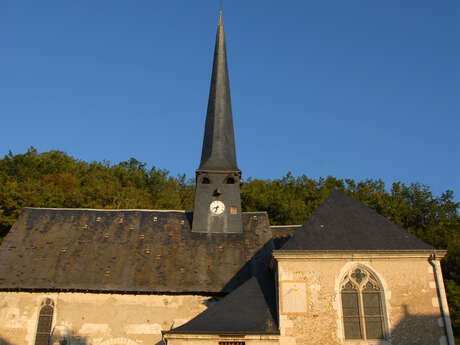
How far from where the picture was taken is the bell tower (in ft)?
59.2

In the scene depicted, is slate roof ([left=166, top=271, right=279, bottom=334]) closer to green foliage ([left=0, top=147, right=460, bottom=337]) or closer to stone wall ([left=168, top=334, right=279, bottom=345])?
stone wall ([left=168, top=334, right=279, bottom=345])

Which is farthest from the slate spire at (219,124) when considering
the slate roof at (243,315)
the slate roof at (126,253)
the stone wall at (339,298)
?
the stone wall at (339,298)

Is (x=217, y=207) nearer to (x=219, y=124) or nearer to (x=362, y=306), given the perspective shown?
(x=219, y=124)

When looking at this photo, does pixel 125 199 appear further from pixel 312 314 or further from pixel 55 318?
pixel 312 314

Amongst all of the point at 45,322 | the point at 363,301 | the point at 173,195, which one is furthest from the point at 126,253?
the point at 173,195

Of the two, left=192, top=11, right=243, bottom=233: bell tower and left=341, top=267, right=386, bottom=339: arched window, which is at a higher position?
left=192, top=11, right=243, bottom=233: bell tower

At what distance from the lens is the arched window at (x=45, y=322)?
47.2 ft

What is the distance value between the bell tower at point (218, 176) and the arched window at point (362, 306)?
6.83m

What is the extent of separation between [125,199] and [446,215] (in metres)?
21.0

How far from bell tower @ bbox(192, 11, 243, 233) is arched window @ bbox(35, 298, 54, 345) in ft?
19.0

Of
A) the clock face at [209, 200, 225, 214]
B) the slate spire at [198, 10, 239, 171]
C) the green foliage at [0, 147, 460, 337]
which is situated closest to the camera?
the clock face at [209, 200, 225, 214]

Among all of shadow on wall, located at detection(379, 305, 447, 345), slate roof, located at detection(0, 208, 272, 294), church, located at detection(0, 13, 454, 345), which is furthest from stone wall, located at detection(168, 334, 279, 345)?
slate roof, located at detection(0, 208, 272, 294)

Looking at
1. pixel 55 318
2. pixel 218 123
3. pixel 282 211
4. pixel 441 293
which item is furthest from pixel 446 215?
pixel 55 318

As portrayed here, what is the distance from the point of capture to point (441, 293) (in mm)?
11320
